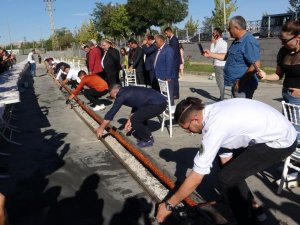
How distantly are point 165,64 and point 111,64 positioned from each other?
424 cm

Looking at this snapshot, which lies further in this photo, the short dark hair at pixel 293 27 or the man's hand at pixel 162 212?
the short dark hair at pixel 293 27

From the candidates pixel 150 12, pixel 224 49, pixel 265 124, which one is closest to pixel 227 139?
pixel 265 124

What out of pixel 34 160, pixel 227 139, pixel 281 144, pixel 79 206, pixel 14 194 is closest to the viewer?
pixel 227 139

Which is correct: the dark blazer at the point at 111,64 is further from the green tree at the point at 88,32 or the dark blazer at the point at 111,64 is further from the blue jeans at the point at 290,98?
the green tree at the point at 88,32

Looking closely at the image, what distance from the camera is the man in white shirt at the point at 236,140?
2.66 m

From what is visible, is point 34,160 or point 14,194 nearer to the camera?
point 14,194

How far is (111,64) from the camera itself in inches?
448

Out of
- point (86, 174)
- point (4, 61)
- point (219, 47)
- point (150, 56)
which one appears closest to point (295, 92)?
point (86, 174)

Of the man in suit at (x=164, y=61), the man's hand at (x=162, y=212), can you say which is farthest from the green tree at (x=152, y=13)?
the man's hand at (x=162, y=212)

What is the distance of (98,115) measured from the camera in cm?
928

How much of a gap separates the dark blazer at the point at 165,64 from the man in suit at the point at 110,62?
397 cm

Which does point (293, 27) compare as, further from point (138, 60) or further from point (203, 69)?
point (203, 69)

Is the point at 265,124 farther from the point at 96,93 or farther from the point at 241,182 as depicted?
the point at 96,93

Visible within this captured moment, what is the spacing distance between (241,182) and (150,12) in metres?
40.1
